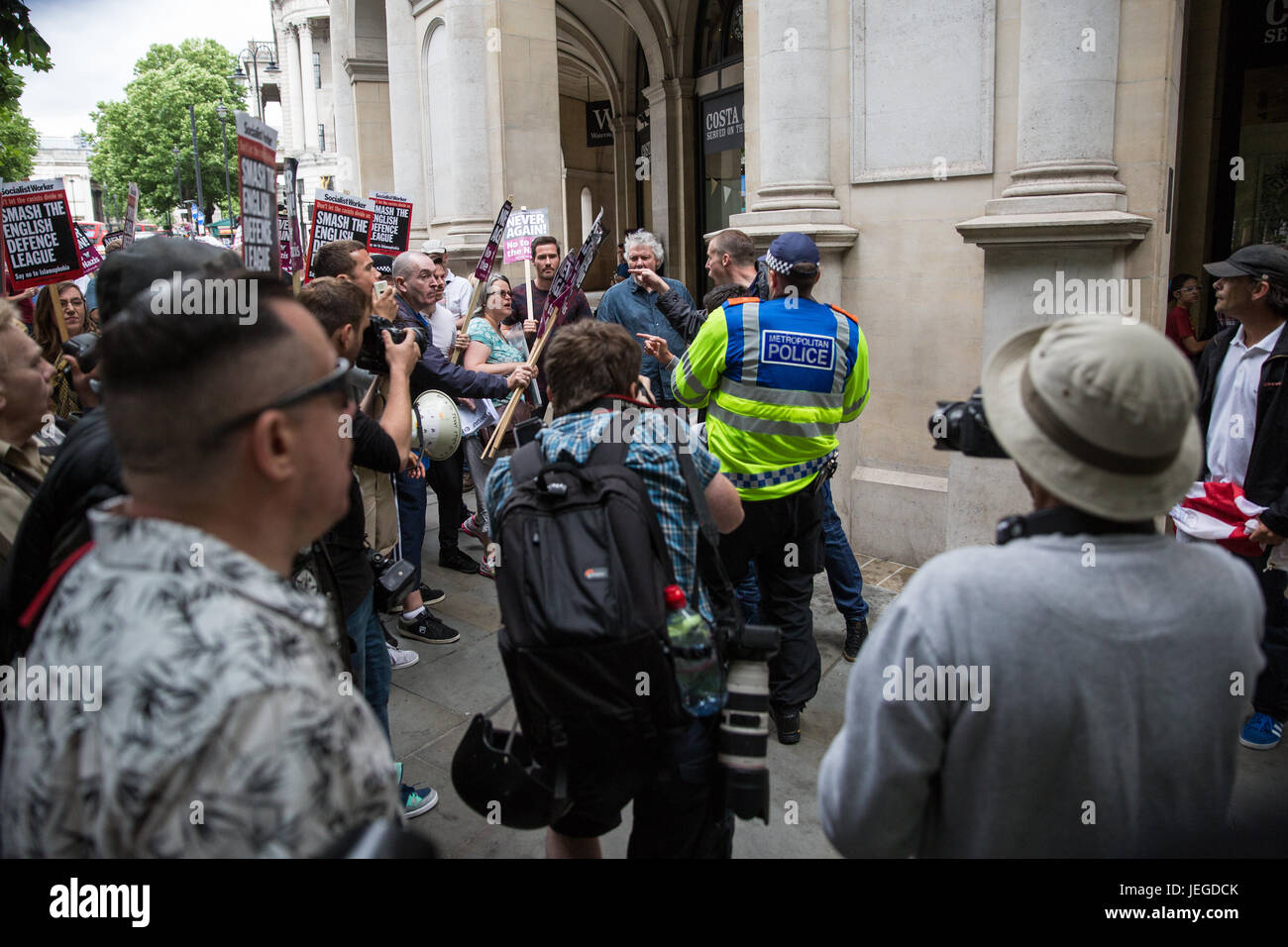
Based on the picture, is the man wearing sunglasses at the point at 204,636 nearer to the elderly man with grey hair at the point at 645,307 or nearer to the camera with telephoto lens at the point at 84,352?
the camera with telephoto lens at the point at 84,352

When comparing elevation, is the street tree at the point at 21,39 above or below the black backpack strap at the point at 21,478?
above

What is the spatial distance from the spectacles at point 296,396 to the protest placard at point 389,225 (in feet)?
21.1

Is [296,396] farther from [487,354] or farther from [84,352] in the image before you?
[487,354]

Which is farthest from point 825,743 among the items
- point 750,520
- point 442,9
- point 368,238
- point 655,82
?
point 655,82

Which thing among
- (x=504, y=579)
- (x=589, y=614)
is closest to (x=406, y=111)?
(x=504, y=579)

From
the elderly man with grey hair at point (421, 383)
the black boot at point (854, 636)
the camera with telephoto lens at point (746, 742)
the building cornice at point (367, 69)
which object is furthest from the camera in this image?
the building cornice at point (367, 69)

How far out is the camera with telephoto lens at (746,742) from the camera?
7.71 feet

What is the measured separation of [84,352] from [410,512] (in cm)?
253

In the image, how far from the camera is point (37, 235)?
5.64 meters

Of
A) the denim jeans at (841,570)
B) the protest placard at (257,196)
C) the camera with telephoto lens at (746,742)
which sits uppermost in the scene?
the protest placard at (257,196)

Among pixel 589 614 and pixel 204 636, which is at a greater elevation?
pixel 204 636

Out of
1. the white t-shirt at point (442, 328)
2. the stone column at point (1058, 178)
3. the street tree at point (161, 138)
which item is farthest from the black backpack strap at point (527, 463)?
the street tree at point (161, 138)

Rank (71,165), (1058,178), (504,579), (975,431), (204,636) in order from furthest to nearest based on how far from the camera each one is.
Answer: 1. (71,165)
2. (1058,178)
3. (504,579)
4. (975,431)
5. (204,636)

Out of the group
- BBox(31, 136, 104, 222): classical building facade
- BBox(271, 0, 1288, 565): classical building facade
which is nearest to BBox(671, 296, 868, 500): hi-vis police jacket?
BBox(271, 0, 1288, 565): classical building facade
